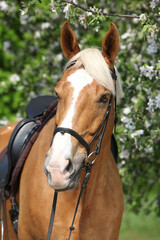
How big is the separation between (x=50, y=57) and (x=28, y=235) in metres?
3.54

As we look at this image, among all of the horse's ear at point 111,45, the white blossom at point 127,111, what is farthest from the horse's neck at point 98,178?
the white blossom at point 127,111

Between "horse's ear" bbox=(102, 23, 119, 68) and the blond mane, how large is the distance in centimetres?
10

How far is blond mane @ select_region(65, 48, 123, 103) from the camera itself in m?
2.87

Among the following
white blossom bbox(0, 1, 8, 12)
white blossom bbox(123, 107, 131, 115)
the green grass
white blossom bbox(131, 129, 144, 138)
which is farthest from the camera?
the green grass

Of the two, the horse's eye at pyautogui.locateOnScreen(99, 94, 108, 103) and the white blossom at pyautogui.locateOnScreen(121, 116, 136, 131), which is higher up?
the horse's eye at pyautogui.locateOnScreen(99, 94, 108, 103)

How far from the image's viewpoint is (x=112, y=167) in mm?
3510

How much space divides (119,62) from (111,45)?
23.7 inches

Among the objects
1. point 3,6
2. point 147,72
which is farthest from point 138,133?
point 3,6

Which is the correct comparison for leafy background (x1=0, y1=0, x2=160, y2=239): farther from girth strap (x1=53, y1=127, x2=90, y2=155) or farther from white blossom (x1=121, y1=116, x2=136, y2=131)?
girth strap (x1=53, y1=127, x2=90, y2=155)

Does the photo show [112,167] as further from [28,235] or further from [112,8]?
[112,8]

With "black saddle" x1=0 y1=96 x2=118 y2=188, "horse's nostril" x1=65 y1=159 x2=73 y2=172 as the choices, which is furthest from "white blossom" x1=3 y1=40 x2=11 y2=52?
"horse's nostril" x1=65 y1=159 x2=73 y2=172

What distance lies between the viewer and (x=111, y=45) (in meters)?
3.11

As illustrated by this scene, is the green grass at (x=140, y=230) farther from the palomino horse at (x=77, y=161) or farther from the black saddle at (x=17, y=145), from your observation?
the palomino horse at (x=77, y=161)

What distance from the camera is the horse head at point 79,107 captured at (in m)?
2.56
